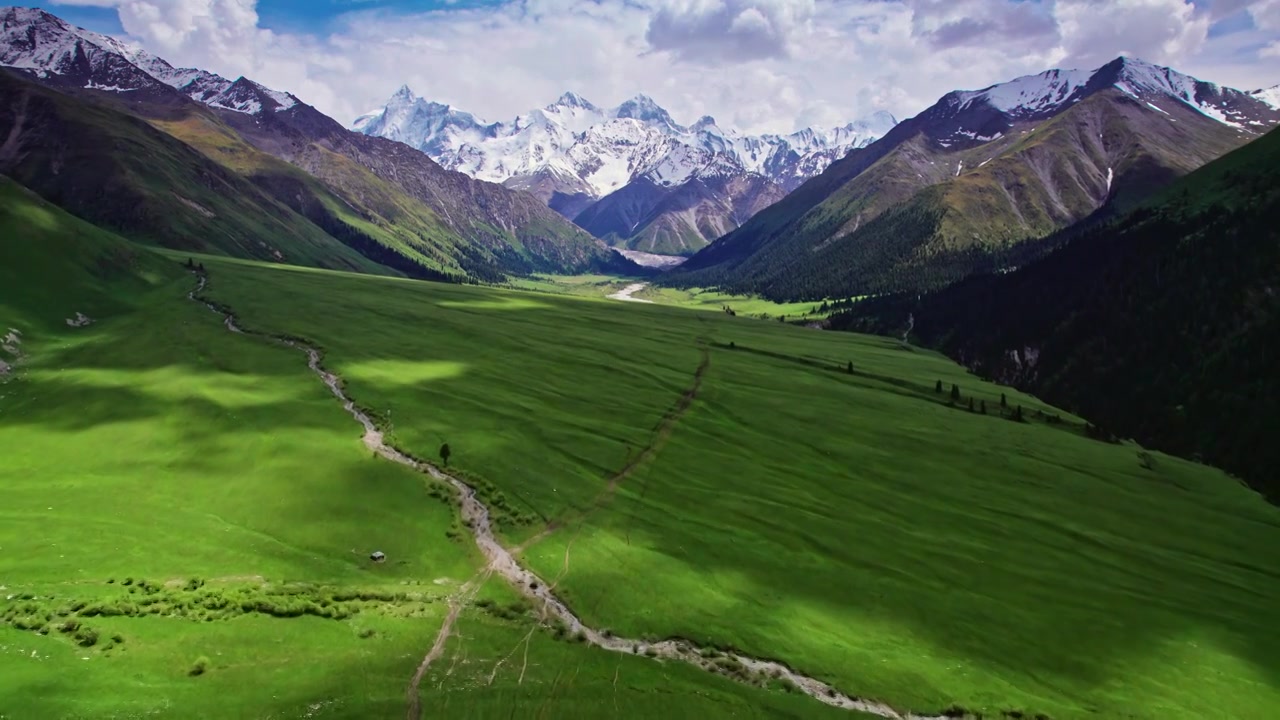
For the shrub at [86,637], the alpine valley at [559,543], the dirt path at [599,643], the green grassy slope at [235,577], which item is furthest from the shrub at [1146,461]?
the shrub at [86,637]

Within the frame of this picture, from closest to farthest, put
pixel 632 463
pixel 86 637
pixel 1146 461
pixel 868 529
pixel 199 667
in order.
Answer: pixel 199 667, pixel 86 637, pixel 868 529, pixel 632 463, pixel 1146 461

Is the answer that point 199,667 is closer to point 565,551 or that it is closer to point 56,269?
point 565,551

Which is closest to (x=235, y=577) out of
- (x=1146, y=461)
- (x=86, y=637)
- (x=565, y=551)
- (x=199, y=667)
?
(x=86, y=637)

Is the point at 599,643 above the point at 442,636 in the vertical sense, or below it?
below

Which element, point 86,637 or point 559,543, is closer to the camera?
point 86,637

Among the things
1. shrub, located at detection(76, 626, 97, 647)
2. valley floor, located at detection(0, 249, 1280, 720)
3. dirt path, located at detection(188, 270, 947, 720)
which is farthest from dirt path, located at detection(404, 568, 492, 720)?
shrub, located at detection(76, 626, 97, 647)

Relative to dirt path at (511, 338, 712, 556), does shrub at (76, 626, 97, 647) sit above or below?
below

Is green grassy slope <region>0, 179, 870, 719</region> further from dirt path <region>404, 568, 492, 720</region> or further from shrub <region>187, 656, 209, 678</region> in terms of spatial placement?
dirt path <region>404, 568, 492, 720</region>
